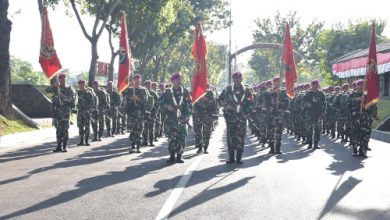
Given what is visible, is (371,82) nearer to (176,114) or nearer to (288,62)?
(288,62)

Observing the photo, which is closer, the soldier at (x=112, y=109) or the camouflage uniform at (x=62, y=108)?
the camouflage uniform at (x=62, y=108)

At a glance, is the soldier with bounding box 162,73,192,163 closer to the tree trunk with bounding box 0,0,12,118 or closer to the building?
the tree trunk with bounding box 0,0,12,118

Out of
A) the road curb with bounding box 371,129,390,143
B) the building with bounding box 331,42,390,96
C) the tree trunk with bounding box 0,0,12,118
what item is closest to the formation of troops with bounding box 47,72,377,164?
the road curb with bounding box 371,129,390,143

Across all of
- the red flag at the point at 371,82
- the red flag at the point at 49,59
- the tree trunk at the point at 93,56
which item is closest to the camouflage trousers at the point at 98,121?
the red flag at the point at 49,59

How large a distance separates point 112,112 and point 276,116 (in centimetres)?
721

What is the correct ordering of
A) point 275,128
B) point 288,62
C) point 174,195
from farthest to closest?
1. point 288,62
2. point 275,128
3. point 174,195

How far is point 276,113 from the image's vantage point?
12188 mm

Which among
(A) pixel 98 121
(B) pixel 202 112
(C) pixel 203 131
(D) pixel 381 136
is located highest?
(B) pixel 202 112

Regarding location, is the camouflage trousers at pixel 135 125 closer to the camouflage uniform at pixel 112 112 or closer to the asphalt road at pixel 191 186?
the asphalt road at pixel 191 186

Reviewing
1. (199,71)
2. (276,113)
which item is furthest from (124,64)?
(276,113)

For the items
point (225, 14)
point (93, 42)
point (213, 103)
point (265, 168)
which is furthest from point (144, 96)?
point (225, 14)

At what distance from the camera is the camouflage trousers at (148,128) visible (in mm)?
14198

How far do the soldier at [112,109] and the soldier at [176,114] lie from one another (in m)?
7.00

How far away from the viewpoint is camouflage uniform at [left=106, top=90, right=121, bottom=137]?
17047mm
